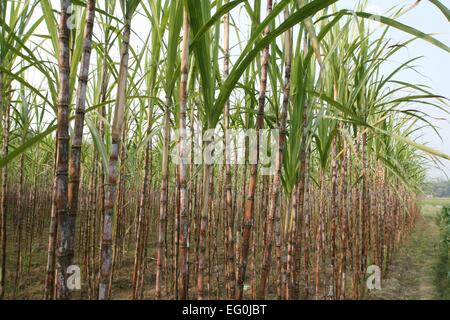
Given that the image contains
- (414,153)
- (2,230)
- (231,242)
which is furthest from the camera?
(414,153)

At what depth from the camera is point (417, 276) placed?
4.12m

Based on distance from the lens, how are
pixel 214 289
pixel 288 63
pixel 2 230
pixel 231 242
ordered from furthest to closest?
1. pixel 214 289
2. pixel 2 230
3. pixel 231 242
4. pixel 288 63

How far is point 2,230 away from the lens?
2.13 metres

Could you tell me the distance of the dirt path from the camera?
338cm

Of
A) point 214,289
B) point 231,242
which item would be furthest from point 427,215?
point 231,242

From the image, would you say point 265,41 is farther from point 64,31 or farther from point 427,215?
point 427,215

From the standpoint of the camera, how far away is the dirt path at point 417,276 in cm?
338

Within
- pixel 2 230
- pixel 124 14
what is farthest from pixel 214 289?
pixel 124 14
